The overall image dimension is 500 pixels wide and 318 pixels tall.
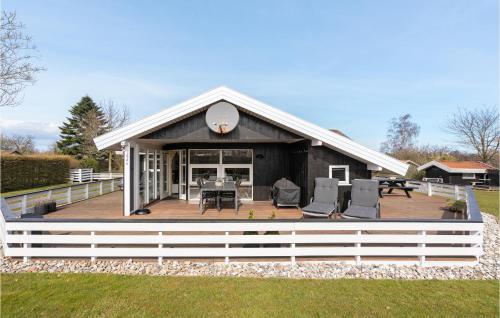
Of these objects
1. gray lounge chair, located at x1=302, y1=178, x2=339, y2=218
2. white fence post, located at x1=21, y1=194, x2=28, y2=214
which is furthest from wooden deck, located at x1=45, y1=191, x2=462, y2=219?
white fence post, located at x1=21, y1=194, x2=28, y2=214

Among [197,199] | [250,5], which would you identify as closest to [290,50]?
[250,5]

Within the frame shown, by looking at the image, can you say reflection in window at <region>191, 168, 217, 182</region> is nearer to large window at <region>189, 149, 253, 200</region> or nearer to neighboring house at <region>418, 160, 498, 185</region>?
large window at <region>189, 149, 253, 200</region>

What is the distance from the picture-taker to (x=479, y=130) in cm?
3234

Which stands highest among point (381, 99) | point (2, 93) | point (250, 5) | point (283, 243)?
point (250, 5)

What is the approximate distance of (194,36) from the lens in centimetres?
1420

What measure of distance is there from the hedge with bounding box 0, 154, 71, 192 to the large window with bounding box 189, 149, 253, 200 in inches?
615

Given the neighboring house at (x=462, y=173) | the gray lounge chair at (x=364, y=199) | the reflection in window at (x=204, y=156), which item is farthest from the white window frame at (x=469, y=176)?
the reflection in window at (x=204, y=156)

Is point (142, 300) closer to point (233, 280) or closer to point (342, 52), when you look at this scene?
point (233, 280)

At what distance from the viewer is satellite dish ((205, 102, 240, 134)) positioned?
817cm

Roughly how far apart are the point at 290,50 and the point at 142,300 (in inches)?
628

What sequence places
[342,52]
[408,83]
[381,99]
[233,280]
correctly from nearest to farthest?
[233,280], [342,52], [408,83], [381,99]

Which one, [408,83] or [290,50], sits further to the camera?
[408,83]

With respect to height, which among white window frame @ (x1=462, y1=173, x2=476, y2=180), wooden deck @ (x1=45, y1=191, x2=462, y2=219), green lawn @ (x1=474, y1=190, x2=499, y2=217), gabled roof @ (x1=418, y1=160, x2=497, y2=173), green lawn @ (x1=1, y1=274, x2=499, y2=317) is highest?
gabled roof @ (x1=418, y1=160, x2=497, y2=173)

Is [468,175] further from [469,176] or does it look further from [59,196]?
[59,196]
